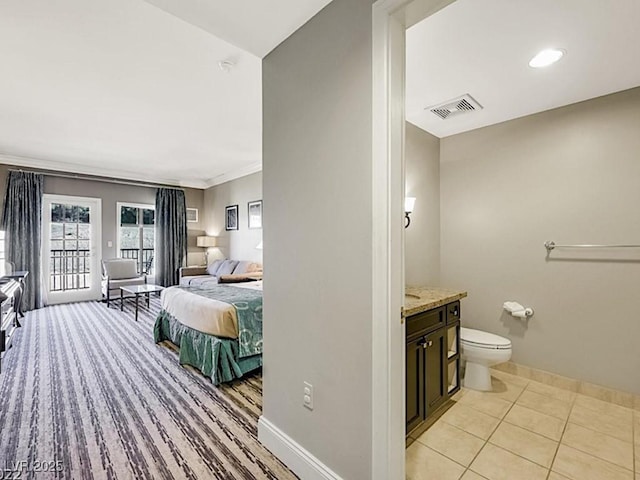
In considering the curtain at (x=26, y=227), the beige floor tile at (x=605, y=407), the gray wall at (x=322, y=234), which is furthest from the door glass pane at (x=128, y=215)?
the beige floor tile at (x=605, y=407)

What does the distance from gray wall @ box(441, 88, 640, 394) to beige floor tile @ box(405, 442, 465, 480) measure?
5.06ft

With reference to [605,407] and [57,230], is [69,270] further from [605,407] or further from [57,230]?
[605,407]

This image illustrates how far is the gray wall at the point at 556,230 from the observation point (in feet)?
7.63

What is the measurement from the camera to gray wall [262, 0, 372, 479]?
4.43 feet

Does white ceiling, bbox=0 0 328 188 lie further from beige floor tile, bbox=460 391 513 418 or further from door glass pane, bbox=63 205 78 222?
beige floor tile, bbox=460 391 513 418

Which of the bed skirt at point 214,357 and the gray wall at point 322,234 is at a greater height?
the gray wall at point 322,234

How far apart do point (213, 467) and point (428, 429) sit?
53.0 inches

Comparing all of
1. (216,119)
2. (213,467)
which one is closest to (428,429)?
(213,467)

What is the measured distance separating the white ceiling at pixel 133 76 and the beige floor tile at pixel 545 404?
298 centimetres

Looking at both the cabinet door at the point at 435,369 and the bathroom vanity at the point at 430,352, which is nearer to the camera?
the bathroom vanity at the point at 430,352

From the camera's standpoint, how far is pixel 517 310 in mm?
2766

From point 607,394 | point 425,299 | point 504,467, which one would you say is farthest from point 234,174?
point 607,394

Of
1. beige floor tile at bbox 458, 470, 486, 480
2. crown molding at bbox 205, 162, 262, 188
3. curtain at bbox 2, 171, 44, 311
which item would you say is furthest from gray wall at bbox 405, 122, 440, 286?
curtain at bbox 2, 171, 44, 311

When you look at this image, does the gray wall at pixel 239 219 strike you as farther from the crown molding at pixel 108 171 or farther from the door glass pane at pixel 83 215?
the door glass pane at pixel 83 215
